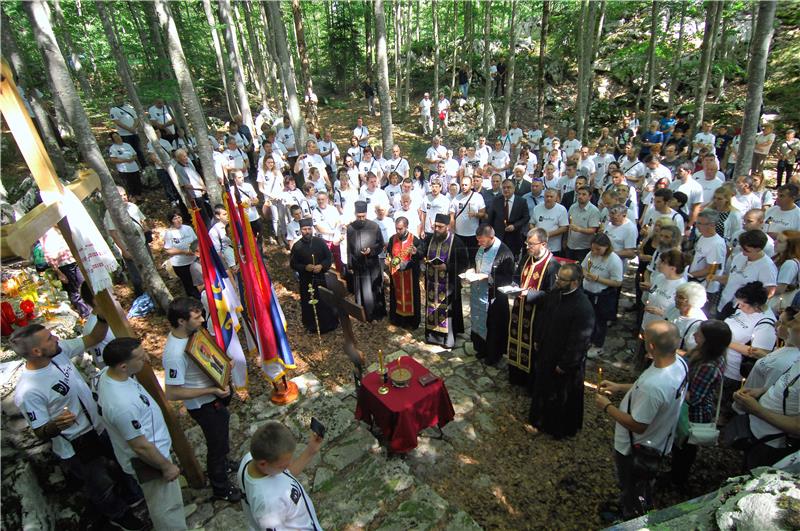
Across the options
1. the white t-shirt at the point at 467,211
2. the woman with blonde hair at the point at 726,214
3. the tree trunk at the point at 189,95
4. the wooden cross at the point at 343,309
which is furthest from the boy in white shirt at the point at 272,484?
the woman with blonde hair at the point at 726,214

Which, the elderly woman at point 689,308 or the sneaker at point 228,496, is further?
the sneaker at point 228,496

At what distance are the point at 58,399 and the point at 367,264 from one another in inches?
201

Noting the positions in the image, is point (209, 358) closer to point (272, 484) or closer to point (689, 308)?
point (272, 484)

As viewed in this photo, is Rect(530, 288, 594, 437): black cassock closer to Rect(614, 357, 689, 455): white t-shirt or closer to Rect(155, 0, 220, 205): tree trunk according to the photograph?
Rect(614, 357, 689, 455): white t-shirt

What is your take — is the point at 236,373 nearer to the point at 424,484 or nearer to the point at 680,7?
the point at 424,484

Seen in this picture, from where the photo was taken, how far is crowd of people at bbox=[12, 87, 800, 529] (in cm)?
347

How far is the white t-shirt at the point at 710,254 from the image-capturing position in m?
5.61

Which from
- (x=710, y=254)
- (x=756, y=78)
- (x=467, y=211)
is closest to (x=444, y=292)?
(x=467, y=211)

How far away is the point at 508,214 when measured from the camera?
863 centimetres

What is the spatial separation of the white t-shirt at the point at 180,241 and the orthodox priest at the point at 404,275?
3557 mm

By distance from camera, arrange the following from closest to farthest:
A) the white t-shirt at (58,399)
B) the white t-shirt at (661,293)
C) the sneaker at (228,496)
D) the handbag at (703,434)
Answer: the white t-shirt at (58,399)
the handbag at (703,434)
the sneaker at (228,496)
the white t-shirt at (661,293)

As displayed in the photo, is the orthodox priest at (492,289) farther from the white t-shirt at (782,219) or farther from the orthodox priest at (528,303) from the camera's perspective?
the white t-shirt at (782,219)

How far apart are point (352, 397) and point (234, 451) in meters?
1.63

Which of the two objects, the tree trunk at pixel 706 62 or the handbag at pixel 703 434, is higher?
the tree trunk at pixel 706 62
